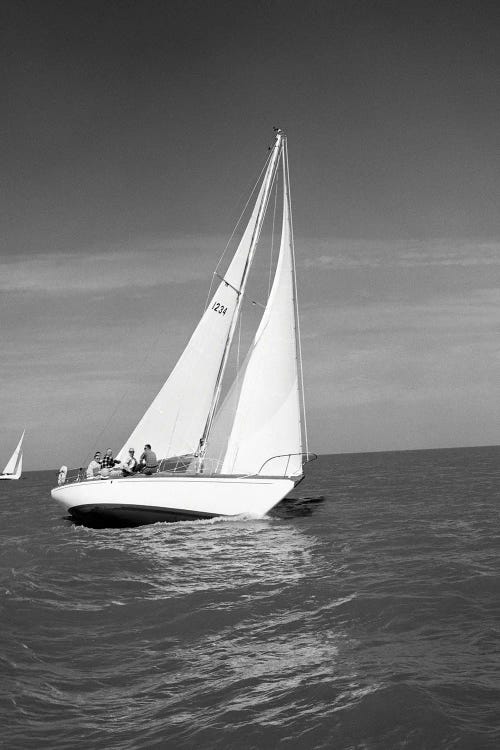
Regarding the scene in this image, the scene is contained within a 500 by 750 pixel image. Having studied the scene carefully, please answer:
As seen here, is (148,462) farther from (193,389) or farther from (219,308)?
(219,308)

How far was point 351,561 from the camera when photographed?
43.9ft

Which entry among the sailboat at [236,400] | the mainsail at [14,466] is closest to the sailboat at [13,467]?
the mainsail at [14,466]

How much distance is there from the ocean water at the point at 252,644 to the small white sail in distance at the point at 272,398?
14.3 ft

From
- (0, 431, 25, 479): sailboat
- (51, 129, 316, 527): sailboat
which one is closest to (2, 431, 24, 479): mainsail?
(0, 431, 25, 479): sailboat

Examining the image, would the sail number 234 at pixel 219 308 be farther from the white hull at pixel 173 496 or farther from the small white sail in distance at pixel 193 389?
the white hull at pixel 173 496

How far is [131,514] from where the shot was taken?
18094 millimetres

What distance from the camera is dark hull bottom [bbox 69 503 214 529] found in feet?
58.8

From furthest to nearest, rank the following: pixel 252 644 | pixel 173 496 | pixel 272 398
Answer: pixel 272 398 < pixel 173 496 < pixel 252 644

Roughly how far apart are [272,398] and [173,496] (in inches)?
204

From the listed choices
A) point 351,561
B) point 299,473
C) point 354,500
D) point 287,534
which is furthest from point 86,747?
point 354,500

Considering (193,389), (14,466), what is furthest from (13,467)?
(193,389)

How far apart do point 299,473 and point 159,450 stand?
16.5 feet

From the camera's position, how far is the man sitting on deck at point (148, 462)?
1938 cm

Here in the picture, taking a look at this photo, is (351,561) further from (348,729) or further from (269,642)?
(348,729)
